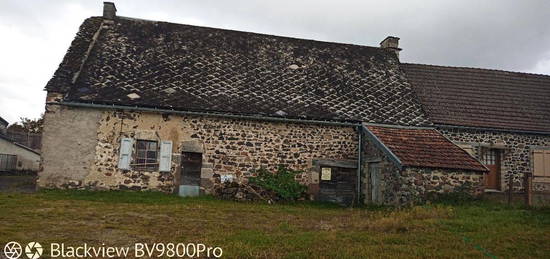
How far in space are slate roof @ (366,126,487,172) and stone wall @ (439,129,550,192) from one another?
6.26ft

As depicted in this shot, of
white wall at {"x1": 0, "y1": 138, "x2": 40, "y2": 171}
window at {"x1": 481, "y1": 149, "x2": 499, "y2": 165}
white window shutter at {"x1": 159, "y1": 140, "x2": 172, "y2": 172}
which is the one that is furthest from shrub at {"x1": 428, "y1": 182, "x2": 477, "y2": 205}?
white wall at {"x1": 0, "y1": 138, "x2": 40, "y2": 171}

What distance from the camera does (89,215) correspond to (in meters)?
8.04

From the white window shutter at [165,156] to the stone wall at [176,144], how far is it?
0.57 feet

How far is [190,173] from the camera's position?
12289mm

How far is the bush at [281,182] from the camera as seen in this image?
480 inches

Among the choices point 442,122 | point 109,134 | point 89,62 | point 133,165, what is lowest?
point 133,165

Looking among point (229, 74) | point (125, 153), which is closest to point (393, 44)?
point (229, 74)

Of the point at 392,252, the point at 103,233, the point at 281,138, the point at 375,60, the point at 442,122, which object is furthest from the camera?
the point at 375,60

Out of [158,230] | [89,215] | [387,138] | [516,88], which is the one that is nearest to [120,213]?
[89,215]

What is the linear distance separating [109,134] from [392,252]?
905 centimetres

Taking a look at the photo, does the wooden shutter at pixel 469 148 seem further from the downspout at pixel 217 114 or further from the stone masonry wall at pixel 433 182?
the downspout at pixel 217 114

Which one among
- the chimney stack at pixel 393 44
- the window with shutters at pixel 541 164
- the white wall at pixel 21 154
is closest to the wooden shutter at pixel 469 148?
the window with shutters at pixel 541 164

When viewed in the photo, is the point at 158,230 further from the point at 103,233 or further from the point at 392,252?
the point at 392,252

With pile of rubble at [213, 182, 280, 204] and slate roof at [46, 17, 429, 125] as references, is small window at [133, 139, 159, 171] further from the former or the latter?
pile of rubble at [213, 182, 280, 204]
